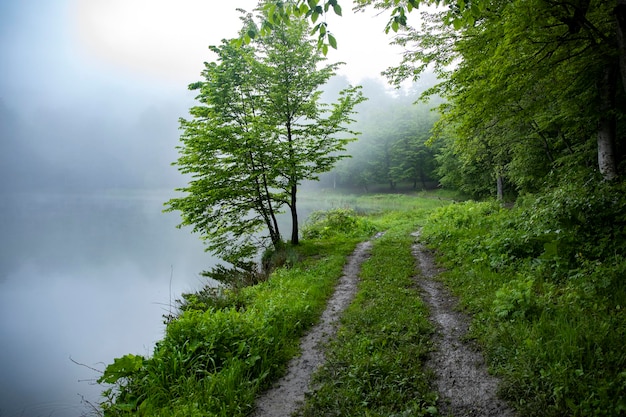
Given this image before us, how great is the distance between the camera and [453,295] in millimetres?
6531

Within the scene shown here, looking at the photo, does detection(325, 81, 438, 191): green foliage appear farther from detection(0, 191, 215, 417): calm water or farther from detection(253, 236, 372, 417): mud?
detection(253, 236, 372, 417): mud

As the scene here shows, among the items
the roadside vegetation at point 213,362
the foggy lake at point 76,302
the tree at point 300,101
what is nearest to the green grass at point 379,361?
the roadside vegetation at point 213,362

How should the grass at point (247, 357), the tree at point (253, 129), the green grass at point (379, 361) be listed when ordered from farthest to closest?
the tree at point (253, 129) → the grass at point (247, 357) → the green grass at point (379, 361)

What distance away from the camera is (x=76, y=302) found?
13328 mm

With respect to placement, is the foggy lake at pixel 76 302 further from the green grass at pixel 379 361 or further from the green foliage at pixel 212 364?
the green grass at pixel 379 361

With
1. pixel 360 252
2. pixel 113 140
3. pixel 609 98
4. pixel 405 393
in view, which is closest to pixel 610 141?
pixel 609 98

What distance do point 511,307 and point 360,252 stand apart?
294 inches

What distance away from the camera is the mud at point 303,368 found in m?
3.86

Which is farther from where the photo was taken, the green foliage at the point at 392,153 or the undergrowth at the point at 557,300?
the green foliage at the point at 392,153

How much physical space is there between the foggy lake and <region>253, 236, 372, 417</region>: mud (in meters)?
3.81

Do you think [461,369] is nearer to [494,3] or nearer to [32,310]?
[494,3]

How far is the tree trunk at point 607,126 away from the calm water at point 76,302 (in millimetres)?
12735

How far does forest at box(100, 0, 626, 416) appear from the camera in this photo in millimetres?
3543

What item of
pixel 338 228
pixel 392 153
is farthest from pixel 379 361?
pixel 392 153
